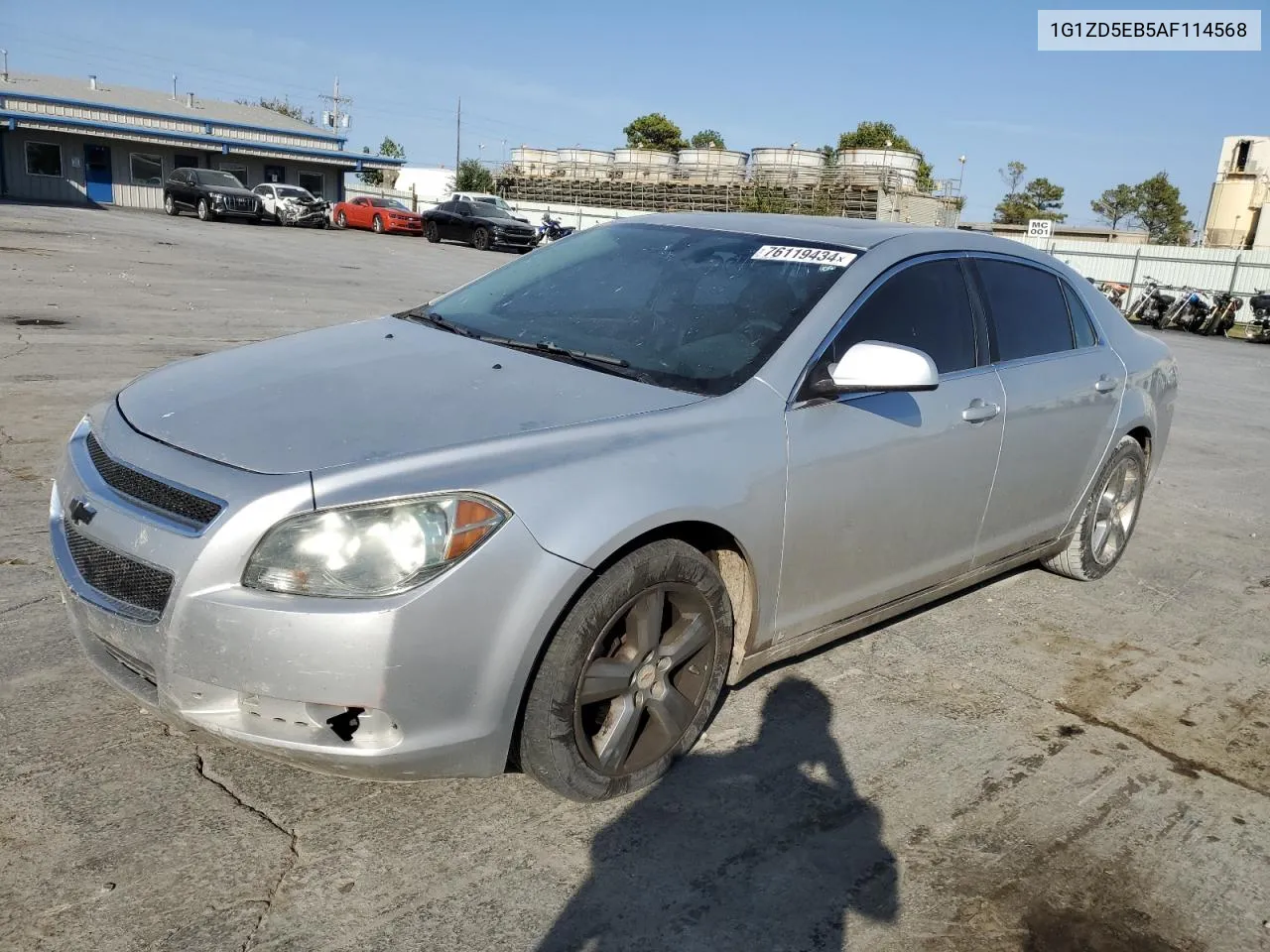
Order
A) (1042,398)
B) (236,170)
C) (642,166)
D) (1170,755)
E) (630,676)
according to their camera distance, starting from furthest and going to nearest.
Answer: (642,166)
(236,170)
(1042,398)
(1170,755)
(630,676)

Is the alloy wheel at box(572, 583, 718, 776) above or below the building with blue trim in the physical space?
below

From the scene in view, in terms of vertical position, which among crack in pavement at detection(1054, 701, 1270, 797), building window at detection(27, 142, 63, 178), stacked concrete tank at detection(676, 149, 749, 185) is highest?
stacked concrete tank at detection(676, 149, 749, 185)

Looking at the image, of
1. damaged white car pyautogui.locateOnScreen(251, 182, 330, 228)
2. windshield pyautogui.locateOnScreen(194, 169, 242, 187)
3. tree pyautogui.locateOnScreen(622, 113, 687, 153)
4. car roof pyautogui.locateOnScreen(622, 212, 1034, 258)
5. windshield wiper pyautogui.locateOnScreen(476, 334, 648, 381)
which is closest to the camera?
windshield wiper pyautogui.locateOnScreen(476, 334, 648, 381)

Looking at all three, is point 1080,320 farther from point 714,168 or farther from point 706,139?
point 706,139

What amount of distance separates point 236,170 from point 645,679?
164ft

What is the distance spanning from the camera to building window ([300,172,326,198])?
162ft

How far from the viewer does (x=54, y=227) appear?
24984mm

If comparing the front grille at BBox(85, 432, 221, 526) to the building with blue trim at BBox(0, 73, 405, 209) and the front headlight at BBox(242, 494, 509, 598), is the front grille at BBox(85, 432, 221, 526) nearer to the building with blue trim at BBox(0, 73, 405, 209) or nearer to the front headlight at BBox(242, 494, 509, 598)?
the front headlight at BBox(242, 494, 509, 598)

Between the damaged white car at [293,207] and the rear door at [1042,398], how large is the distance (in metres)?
35.5

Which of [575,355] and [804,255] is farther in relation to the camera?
[804,255]

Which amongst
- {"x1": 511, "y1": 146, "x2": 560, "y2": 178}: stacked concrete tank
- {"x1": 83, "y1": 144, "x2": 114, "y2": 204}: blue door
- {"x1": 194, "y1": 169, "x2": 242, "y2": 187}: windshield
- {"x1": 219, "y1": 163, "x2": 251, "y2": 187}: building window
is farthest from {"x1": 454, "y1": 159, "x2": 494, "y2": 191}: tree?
{"x1": 194, "y1": 169, "x2": 242, "y2": 187}: windshield

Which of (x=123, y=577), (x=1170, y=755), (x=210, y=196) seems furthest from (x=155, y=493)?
(x=210, y=196)

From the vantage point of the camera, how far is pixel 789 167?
5378cm

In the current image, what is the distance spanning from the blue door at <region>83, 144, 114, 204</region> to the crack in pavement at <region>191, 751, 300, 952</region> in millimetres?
46349
